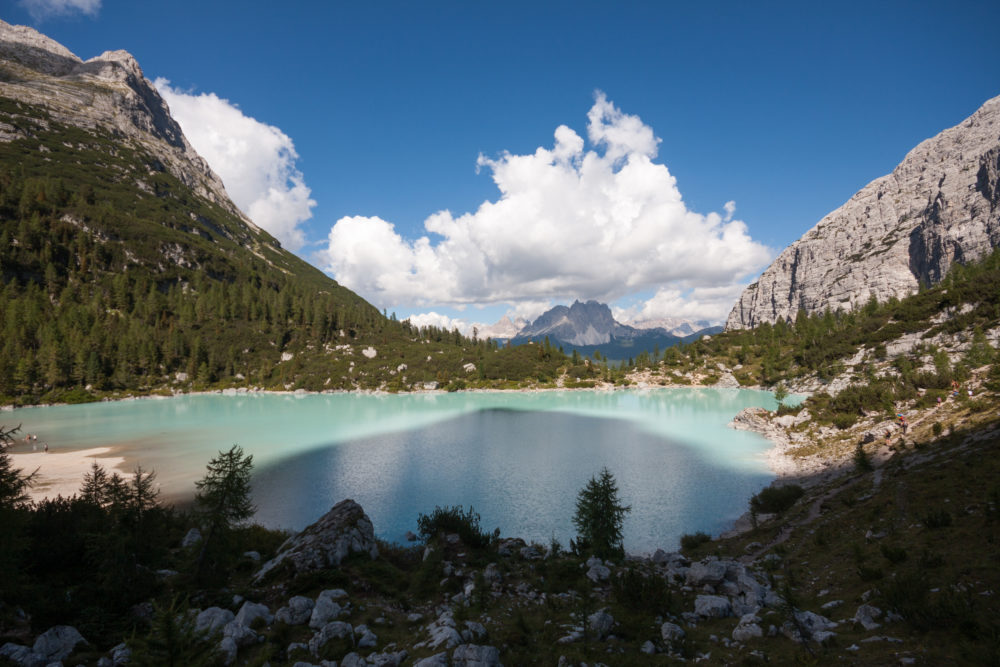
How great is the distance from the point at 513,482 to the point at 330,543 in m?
26.2

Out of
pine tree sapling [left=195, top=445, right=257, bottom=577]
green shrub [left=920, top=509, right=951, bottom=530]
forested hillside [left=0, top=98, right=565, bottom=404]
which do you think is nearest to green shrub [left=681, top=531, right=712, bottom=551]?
green shrub [left=920, top=509, right=951, bottom=530]

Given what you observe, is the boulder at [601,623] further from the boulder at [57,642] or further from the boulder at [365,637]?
the boulder at [57,642]

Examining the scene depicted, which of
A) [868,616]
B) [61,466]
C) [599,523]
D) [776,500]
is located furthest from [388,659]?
[61,466]

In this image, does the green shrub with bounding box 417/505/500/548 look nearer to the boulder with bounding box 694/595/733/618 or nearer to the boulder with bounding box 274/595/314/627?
the boulder with bounding box 274/595/314/627

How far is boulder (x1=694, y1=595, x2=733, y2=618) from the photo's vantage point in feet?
44.1

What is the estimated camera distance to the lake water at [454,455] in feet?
111

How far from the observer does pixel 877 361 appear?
7012 cm

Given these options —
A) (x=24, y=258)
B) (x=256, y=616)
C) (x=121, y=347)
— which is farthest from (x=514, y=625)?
(x=24, y=258)

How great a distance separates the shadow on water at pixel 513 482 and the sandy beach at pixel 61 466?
604 inches

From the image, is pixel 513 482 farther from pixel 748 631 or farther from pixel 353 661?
pixel 353 661

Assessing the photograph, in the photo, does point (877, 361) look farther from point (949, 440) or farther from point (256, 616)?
point (256, 616)

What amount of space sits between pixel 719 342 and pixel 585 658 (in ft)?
671

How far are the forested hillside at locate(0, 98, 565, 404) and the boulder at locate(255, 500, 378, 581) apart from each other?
5002 inches

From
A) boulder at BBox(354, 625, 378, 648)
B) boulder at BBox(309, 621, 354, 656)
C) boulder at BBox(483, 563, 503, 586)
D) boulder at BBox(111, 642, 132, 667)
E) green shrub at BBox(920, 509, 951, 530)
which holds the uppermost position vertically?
green shrub at BBox(920, 509, 951, 530)
